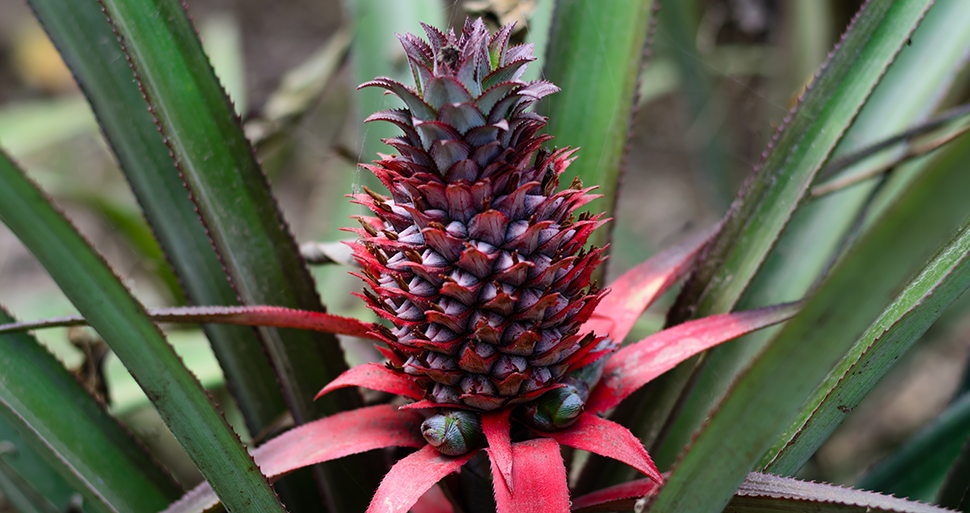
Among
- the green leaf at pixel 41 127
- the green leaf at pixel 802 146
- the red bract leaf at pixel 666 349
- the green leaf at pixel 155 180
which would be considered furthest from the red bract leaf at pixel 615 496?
the green leaf at pixel 41 127

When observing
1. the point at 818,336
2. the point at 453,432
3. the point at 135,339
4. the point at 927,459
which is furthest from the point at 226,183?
the point at 927,459

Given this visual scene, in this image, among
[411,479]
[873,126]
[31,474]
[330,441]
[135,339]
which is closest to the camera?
[135,339]

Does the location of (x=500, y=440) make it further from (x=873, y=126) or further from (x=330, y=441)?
(x=873, y=126)

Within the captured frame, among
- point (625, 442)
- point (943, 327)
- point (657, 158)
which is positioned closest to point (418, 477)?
point (625, 442)

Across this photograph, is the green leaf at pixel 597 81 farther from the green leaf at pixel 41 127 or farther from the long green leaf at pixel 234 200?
the green leaf at pixel 41 127

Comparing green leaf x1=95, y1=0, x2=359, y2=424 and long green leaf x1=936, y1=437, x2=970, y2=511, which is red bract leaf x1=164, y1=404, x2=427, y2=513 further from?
long green leaf x1=936, y1=437, x2=970, y2=511

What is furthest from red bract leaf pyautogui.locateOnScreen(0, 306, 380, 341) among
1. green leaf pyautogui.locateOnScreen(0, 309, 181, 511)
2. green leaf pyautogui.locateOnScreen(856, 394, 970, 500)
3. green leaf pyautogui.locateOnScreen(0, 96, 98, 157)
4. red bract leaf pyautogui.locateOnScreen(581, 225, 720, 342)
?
green leaf pyautogui.locateOnScreen(0, 96, 98, 157)

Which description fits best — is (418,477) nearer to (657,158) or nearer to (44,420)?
(44,420)
